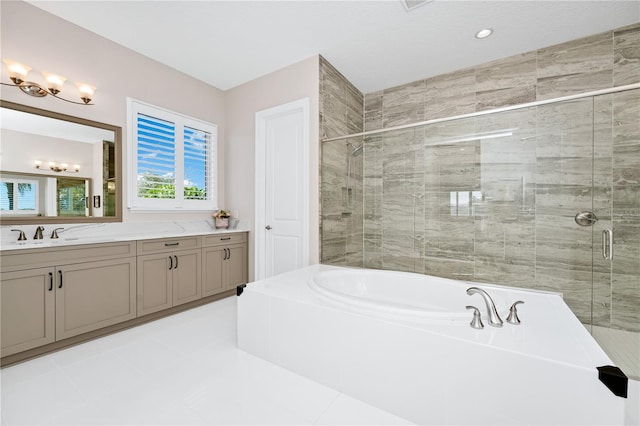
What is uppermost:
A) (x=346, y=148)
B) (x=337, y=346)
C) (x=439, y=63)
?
(x=439, y=63)

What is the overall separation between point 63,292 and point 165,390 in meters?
1.21

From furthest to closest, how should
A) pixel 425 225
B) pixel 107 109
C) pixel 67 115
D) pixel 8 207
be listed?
pixel 425 225 < pixel 107 109 < pixel 67 115 < pixel 8 207

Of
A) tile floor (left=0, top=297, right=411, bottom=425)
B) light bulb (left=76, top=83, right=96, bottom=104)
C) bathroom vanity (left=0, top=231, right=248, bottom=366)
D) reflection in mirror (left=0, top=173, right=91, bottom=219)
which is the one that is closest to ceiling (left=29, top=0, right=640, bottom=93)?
light bulb (left=76, top=83, right=96, bottom=104)

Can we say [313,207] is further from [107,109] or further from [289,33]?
[107,109]

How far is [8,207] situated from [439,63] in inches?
165

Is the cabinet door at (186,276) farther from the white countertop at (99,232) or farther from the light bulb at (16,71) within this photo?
the light bulb at (16,71)

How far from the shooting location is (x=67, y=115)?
7.72ft

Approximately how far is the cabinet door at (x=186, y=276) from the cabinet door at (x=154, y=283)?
5 cm

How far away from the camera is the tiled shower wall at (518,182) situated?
1980 mm

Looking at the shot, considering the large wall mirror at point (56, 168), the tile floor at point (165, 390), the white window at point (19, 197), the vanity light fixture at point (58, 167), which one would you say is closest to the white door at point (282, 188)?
the tile floor at point (165, 390)

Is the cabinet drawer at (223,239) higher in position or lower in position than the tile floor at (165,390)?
higher

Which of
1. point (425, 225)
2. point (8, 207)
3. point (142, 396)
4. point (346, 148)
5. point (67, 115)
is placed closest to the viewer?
point (142, 396)

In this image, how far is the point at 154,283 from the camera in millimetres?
2543

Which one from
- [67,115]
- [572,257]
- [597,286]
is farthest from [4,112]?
[597,286]
